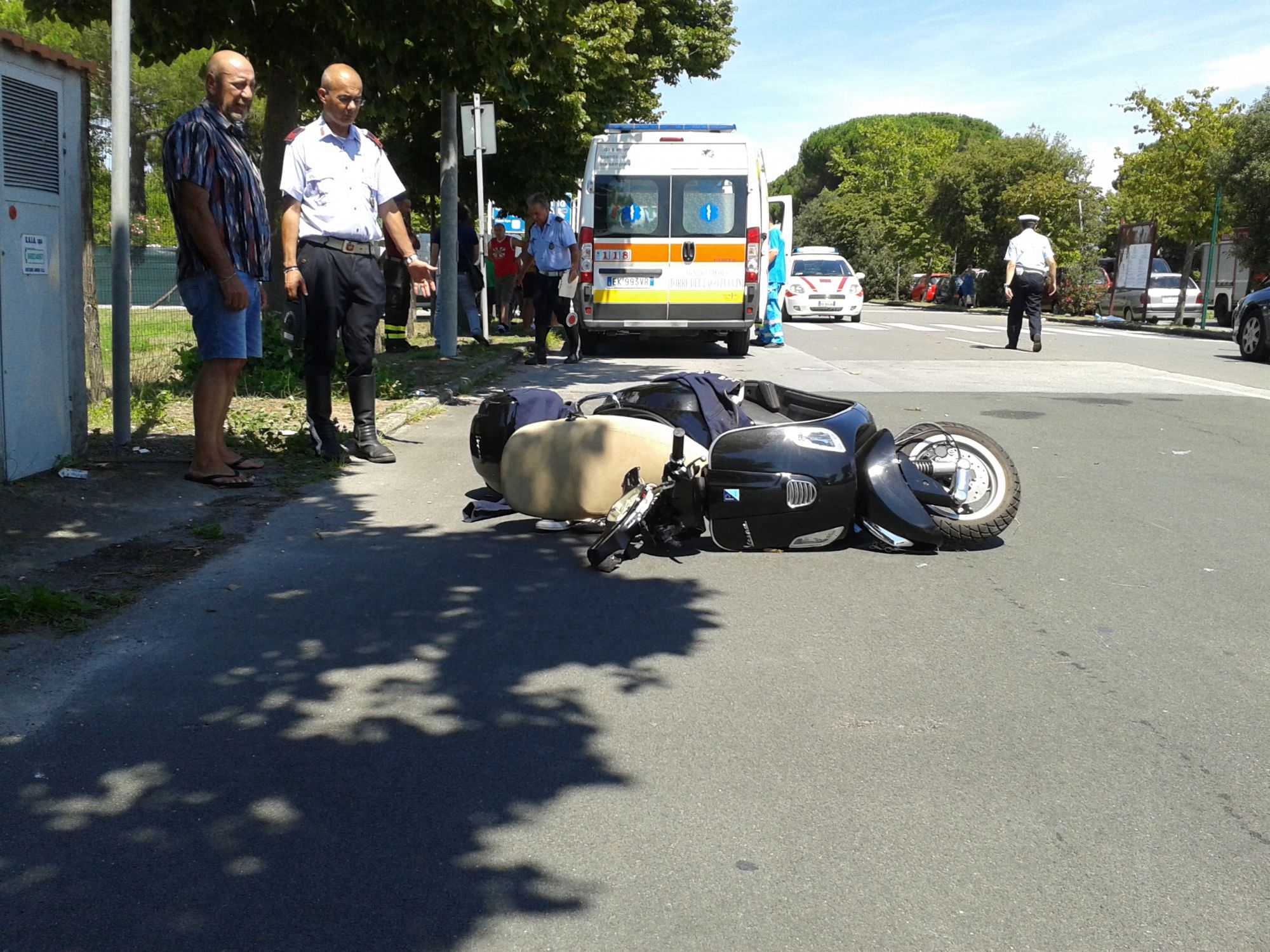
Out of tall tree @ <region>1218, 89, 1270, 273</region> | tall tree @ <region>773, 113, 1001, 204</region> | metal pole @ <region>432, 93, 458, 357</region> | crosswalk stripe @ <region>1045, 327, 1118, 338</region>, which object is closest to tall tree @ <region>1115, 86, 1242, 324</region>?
tall tree @ <region>1218, 89, 1270, 273</region>

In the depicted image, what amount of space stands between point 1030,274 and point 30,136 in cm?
1492

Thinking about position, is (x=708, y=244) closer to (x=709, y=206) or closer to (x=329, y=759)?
(x=709, y=206)

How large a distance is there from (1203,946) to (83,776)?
2.62 meters

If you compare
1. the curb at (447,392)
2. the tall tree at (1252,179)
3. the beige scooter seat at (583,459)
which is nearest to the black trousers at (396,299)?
the curb at (447,392)

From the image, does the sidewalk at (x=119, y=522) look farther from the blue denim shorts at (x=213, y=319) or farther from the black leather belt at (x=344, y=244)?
the black leather belt at (x=344, y=244)

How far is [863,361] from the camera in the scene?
1678 cm

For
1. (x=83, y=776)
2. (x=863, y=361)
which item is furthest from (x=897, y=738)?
(x=863, y=361)

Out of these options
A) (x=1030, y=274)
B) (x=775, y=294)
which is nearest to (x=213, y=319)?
(x=1030, y=274)

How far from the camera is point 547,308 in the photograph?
15891 mm

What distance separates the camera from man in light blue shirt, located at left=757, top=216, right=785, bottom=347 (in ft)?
66.2

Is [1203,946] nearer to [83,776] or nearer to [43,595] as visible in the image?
[83,776]

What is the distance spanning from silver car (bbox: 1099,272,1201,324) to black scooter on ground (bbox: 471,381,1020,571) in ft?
113

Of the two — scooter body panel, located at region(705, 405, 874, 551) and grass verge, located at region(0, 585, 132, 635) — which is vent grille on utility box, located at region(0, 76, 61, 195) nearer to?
grass verge, located at region(0, 585, 132, 635)

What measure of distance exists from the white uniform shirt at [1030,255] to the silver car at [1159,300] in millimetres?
20878
